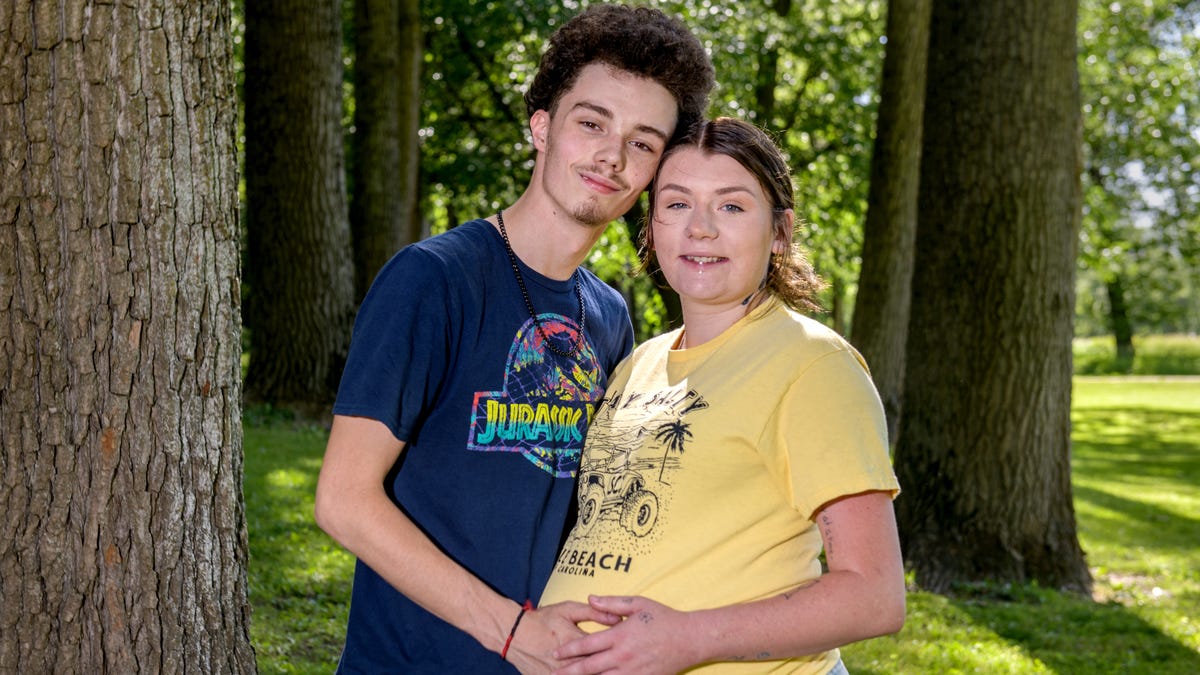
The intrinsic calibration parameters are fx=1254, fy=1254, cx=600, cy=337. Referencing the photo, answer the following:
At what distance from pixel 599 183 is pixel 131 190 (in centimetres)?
110

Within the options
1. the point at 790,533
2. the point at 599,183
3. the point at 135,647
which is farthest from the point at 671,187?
the point at 135,647

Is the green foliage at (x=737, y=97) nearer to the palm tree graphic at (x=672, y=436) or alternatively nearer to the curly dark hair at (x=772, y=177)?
the curly dark hair at (x=772, y=177)

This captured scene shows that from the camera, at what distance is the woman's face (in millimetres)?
2541

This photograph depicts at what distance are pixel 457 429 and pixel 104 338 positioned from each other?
997 mm

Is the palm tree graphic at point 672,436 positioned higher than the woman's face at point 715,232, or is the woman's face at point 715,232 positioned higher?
the woman's face at point 715,232

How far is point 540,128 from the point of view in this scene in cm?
300

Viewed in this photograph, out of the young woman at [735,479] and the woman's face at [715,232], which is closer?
the young woman at [735,479]

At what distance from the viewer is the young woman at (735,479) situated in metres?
2.16

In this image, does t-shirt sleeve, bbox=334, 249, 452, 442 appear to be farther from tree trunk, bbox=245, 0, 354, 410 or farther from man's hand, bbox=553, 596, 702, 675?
tree trunk, bbox=245, 0, 354, 410

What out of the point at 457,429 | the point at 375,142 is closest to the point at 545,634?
the point at 457,429

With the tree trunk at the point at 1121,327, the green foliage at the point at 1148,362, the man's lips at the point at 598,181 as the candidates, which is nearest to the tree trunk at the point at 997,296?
the man's lips at the point at 598,181

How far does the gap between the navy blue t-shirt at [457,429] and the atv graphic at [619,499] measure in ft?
0.32

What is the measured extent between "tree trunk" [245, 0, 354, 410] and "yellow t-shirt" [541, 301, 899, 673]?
9.20 m

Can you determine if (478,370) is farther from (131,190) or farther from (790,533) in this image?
(131,190)
